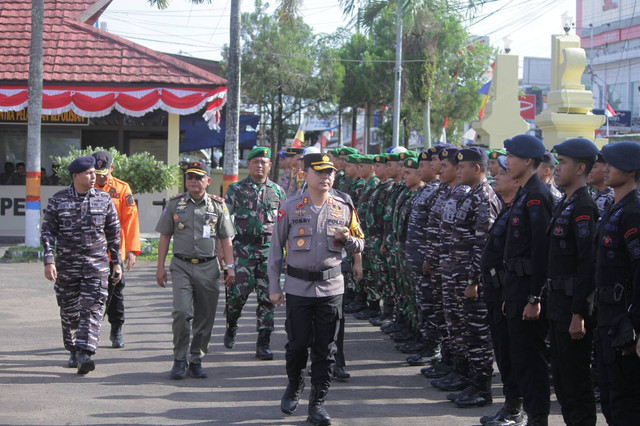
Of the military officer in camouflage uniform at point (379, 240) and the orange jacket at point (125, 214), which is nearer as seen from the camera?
the orange jacket at point (125, 214)

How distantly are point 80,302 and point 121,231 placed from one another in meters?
1.48

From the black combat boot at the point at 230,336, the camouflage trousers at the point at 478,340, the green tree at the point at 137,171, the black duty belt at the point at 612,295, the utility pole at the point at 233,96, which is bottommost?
the black combat boot at the point at 230,336

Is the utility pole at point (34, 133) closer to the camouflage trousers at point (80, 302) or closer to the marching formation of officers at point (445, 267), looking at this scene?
the marching formation of officers at point (445, 267)

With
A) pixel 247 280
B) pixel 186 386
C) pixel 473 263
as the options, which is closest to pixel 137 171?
pixel 247 280

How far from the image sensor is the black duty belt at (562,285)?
5.56 meters

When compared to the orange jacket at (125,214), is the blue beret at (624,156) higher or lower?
higher

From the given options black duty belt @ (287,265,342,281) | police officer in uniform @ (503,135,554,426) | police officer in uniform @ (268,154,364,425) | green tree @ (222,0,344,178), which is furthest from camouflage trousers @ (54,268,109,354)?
green tree @ (222,0,344,178)

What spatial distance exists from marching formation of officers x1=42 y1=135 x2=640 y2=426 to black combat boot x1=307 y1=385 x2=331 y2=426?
2cm

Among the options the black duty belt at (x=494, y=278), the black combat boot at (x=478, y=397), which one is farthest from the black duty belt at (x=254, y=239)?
the black duty belt at (x=494, y=278)

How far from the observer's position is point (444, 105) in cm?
4134

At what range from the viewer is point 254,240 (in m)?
9.23

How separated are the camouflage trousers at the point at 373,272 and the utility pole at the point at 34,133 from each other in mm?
8978

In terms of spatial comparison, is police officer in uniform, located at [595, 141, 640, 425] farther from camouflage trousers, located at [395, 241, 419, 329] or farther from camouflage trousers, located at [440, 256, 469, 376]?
camouflage trousers, located at [395, 241, 419, 329]

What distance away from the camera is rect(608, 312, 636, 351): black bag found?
478cm
